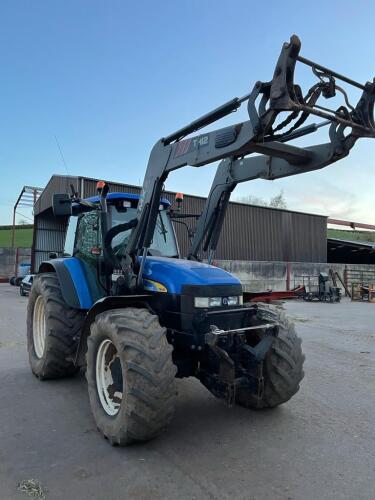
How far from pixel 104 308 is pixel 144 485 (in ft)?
5.45

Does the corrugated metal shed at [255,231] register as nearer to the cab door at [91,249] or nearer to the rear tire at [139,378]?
the cab door at [91,249]

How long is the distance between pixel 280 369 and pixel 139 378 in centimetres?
145

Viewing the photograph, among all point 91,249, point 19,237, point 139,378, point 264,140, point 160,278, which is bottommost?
point 139,378

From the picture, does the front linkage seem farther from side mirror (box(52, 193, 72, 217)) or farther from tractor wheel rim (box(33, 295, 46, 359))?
tractor wheel rim (box(33, 295, 46, 359))

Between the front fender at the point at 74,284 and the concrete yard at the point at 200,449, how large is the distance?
3.38 feet

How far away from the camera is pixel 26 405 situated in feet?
14.1

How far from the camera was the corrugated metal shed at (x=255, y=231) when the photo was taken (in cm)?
2033

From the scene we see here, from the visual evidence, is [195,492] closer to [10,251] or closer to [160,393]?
[160,393]

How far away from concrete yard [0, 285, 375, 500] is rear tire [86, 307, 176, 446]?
191 millimetres

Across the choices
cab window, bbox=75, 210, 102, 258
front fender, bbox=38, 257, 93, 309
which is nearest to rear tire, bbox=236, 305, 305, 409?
front fender, bbox=38, 257, 93, 309

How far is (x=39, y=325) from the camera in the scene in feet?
18.8

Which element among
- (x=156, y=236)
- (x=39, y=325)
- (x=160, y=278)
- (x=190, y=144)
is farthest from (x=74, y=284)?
(x=190, y=144)

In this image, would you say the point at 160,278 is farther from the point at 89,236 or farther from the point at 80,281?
the point at 89,236

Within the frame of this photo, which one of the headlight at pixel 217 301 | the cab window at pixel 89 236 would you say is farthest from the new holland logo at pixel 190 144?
the cab window at pixel 89 236
